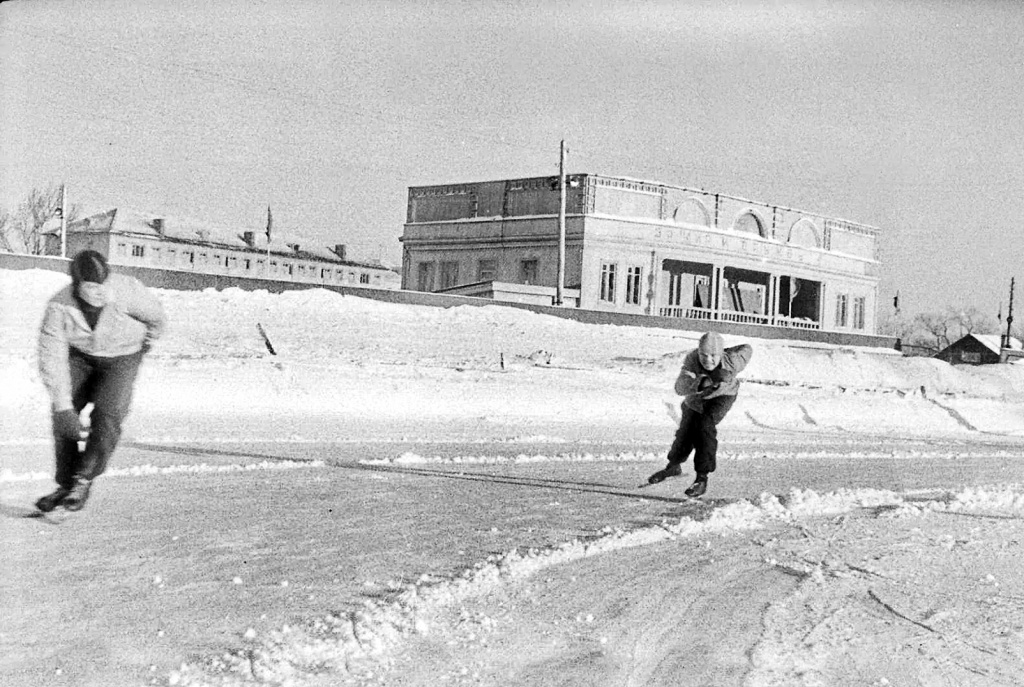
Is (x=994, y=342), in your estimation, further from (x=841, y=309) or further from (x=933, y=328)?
(x=841, y=309)

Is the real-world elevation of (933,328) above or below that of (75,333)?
above

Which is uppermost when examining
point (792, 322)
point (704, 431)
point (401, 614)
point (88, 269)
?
point (792, 322)

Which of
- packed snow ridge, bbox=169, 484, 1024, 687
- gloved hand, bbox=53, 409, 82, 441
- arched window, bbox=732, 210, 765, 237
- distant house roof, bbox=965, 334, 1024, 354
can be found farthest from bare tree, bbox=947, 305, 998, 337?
gloved hand, bbox=53, 409, 82, 441

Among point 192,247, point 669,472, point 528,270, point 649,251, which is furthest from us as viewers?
point 528,270

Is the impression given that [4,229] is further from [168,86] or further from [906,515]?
[906,515]

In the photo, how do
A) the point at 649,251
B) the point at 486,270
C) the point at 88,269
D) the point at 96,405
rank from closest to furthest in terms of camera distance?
1. the point at 88,269
2. the point at 96,405
3. the point at 649,251
4. the point at 486,270

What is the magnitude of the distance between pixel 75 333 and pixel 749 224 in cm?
1040

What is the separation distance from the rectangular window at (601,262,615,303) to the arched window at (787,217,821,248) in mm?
8776

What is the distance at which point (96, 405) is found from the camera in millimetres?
5191

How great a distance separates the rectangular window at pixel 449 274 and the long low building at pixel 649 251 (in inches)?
1.6

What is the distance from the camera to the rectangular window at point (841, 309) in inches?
527

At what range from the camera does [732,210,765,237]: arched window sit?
13312 mm

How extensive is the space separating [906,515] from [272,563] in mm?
5294

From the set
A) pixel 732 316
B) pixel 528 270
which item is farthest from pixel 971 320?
pixel 528 270
